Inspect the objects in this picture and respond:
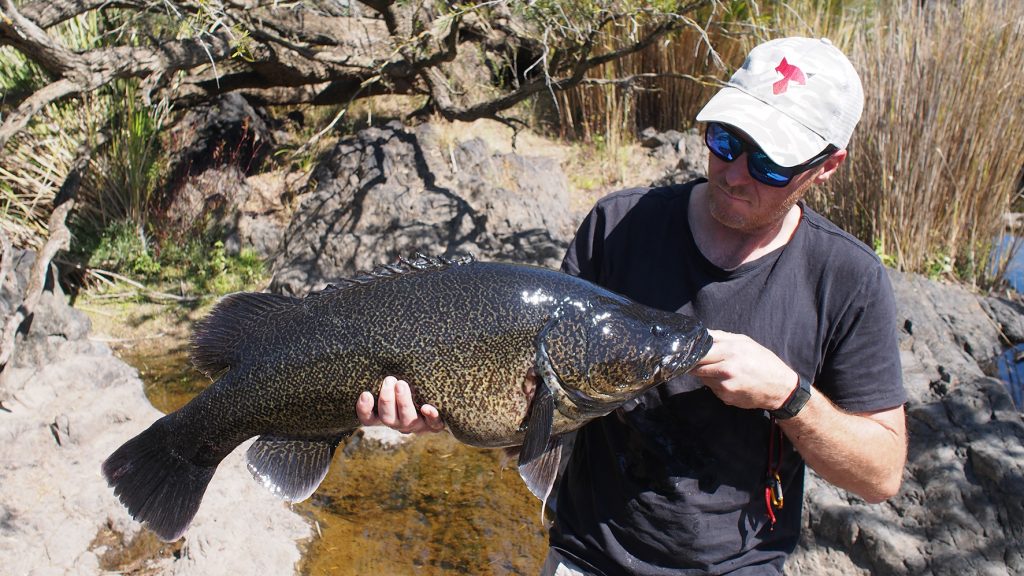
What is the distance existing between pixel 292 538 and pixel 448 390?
2287 mm

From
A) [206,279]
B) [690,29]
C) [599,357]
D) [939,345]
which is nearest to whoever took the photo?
[599,357]

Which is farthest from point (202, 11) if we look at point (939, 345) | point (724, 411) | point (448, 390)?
point (939, 345)

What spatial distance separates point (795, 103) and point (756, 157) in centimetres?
17

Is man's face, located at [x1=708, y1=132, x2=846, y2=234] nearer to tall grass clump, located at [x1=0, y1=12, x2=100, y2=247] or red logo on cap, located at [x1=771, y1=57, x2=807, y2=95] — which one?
red logo on cap, located at [x1=771, y1=57, x2=807, y2=95]

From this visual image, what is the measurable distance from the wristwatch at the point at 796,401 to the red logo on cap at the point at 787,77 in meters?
0.76

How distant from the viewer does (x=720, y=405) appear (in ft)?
7.68

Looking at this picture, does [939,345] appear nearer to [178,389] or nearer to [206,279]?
[178,389]

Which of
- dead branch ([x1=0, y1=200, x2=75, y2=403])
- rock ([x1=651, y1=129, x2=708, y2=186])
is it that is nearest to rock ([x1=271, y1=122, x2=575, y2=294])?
rock ([x1=651, y1=129, x2=708, y2=186])

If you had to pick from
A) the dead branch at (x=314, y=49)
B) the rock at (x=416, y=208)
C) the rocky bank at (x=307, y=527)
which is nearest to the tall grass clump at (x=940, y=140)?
the rocky bank at (x=307, y=527)

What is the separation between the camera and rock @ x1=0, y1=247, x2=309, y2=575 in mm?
3854

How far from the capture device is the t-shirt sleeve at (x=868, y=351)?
2225 mm

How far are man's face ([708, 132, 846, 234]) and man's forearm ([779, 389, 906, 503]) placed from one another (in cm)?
48

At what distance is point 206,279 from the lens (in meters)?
7.41

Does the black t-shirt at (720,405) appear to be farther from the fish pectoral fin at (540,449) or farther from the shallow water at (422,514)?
the shallow water at (422,514)
